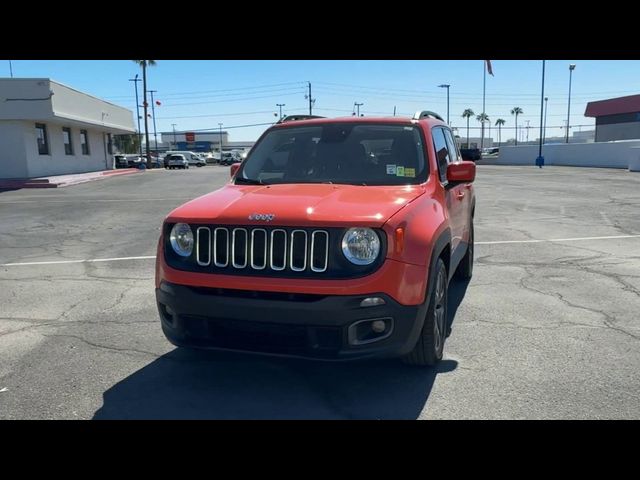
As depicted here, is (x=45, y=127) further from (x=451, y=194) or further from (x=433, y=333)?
(x=433, y=333)

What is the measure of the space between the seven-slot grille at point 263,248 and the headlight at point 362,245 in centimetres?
14

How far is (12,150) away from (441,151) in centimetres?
2696

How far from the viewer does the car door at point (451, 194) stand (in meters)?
4.68

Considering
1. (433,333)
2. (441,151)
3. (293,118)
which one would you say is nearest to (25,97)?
(293,118)

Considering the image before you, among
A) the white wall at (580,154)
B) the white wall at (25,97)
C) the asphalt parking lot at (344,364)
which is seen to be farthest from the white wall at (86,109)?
the white wall at (580,154)

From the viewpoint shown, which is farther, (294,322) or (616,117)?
(616,117)

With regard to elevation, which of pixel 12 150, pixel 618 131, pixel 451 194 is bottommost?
pixel 451 194

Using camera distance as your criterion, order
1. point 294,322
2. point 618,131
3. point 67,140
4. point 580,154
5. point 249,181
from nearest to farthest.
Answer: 1. point 294,322
2. point 249,181
3. point 67,140
4. point 580,154
5. point 618,131

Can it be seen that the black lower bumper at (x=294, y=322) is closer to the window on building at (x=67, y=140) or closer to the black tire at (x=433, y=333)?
the black tire at (x=433, y=333)

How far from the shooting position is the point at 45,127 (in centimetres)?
2867

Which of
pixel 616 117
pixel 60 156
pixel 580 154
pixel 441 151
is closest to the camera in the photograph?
pixel 441 151

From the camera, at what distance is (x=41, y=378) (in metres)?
3.91
